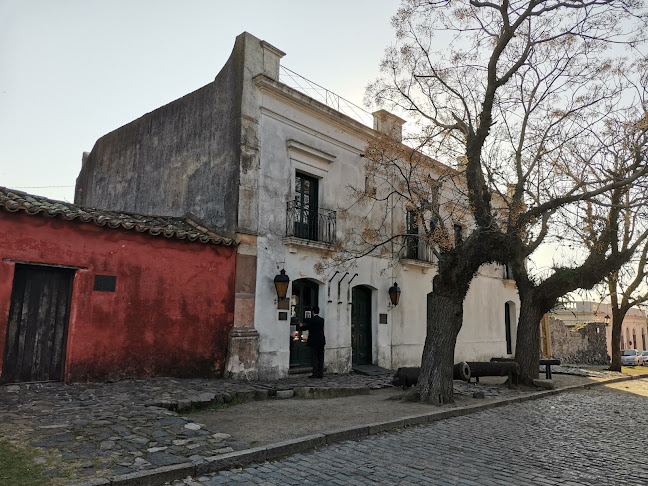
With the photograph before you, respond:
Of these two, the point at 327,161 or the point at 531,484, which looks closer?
the point at 531,484

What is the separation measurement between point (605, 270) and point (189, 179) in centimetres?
1103

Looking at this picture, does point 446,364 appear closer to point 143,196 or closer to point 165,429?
point 165,429

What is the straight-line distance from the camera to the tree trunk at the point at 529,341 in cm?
1246

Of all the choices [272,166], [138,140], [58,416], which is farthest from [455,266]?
[138,140]

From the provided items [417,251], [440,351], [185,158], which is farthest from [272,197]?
[417,251]

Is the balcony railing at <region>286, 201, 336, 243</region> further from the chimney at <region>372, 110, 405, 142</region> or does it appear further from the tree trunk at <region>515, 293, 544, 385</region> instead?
the tree trunk at <region>515, 293, 544, 385</region>

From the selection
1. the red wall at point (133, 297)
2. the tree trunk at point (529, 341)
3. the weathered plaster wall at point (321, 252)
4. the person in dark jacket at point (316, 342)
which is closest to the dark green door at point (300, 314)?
the weathered plaster wall at point (321, 252)

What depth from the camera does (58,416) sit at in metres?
6.15

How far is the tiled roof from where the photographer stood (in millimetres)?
8172

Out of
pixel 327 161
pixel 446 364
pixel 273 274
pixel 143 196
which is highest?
pixel 327 161

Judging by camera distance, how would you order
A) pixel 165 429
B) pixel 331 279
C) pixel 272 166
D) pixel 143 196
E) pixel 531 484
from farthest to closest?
pixel 143 196 → pixel 331 279 → pixel 272 166 → pixel 165 429 → pixel 531 484

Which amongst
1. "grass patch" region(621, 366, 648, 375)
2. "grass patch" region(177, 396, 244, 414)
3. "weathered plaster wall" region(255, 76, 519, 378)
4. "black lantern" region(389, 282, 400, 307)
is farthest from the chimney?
"grass patch" region(621, 366, 648, 375)

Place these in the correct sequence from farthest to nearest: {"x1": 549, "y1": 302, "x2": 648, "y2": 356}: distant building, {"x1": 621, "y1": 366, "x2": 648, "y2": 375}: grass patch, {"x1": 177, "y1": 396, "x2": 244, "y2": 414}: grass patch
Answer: {"x1": 549, "y1": 302, "x2": 648, "y2": 356}: distant building
{"x1": 621, "y1": 366, "x2": 648, "y2": 375}: grass patch
{"x1": 177, "y1": 396, "x2": 244, "y2": 414}: grass patch

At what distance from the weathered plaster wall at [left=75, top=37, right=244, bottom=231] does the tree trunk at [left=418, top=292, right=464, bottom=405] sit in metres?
4.92
